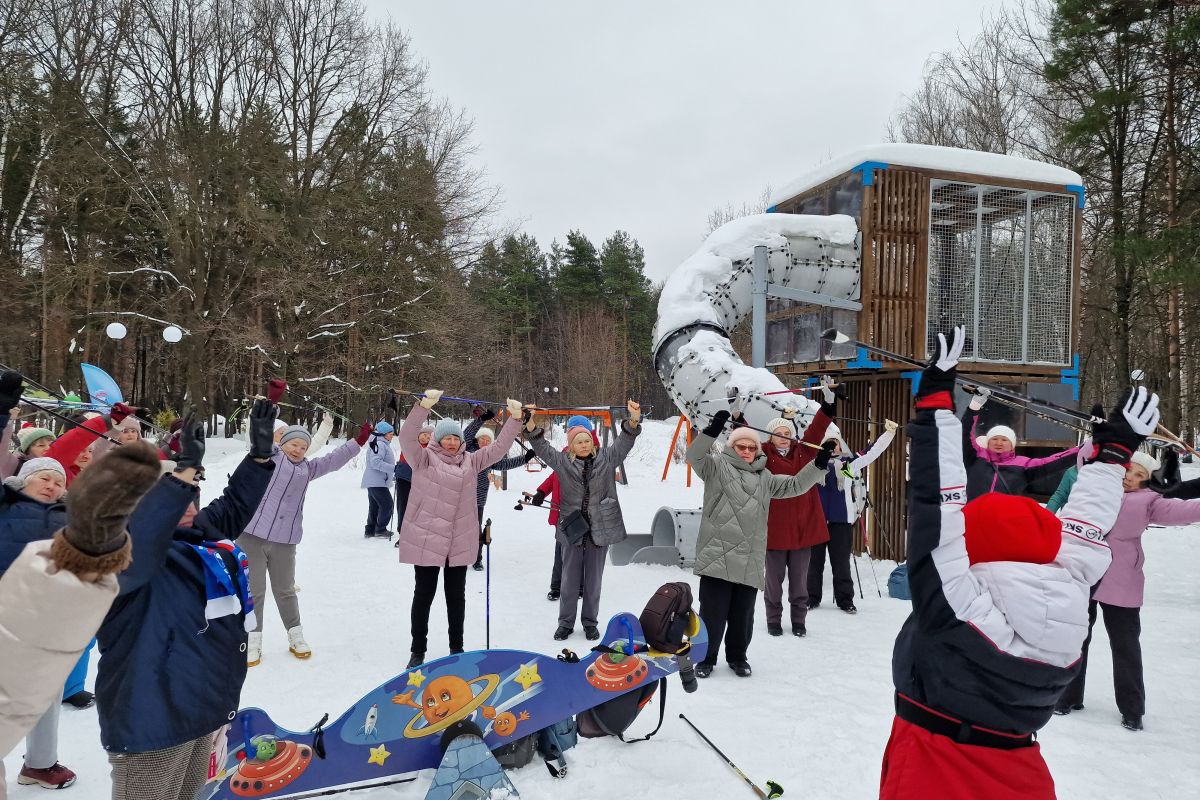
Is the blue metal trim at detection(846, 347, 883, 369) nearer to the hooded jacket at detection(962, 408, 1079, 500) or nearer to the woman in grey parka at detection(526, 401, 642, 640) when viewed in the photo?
the hooded jacket at detection(962, 408, 1079, 500)

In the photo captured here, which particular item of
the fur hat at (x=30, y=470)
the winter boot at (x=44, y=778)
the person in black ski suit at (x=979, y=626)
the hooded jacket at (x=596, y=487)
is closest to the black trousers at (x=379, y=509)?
the hooded jacket at (x=596, y=487)

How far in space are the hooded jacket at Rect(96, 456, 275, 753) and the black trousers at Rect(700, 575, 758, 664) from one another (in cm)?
317

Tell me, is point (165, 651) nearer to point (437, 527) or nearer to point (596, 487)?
point (437, 527)

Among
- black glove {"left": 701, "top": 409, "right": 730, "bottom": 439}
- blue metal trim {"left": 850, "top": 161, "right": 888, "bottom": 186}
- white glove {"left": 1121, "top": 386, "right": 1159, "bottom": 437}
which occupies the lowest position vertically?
black glove {"left": 701, "top": 409, "right": 730, "bottom": 439}

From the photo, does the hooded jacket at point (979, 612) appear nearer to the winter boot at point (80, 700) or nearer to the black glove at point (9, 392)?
the black glove at point (9, 392)

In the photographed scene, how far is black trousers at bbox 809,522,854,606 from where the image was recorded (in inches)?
270

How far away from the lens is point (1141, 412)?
8.00 ft

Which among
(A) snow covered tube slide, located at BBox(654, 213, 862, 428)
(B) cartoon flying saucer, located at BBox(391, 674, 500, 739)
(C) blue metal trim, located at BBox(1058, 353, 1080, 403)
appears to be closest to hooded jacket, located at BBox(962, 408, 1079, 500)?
(A) snow covered tube slide, located at BBox(654, 213, 862, 428)

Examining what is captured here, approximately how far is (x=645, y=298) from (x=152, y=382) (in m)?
27.3

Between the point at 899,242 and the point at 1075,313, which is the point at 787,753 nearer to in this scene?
the point at 899,242

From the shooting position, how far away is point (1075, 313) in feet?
31.2

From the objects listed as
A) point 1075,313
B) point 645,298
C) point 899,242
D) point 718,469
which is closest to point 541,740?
point 718,469

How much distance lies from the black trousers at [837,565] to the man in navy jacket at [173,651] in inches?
218

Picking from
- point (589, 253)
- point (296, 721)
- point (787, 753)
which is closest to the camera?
point (787, 753)
